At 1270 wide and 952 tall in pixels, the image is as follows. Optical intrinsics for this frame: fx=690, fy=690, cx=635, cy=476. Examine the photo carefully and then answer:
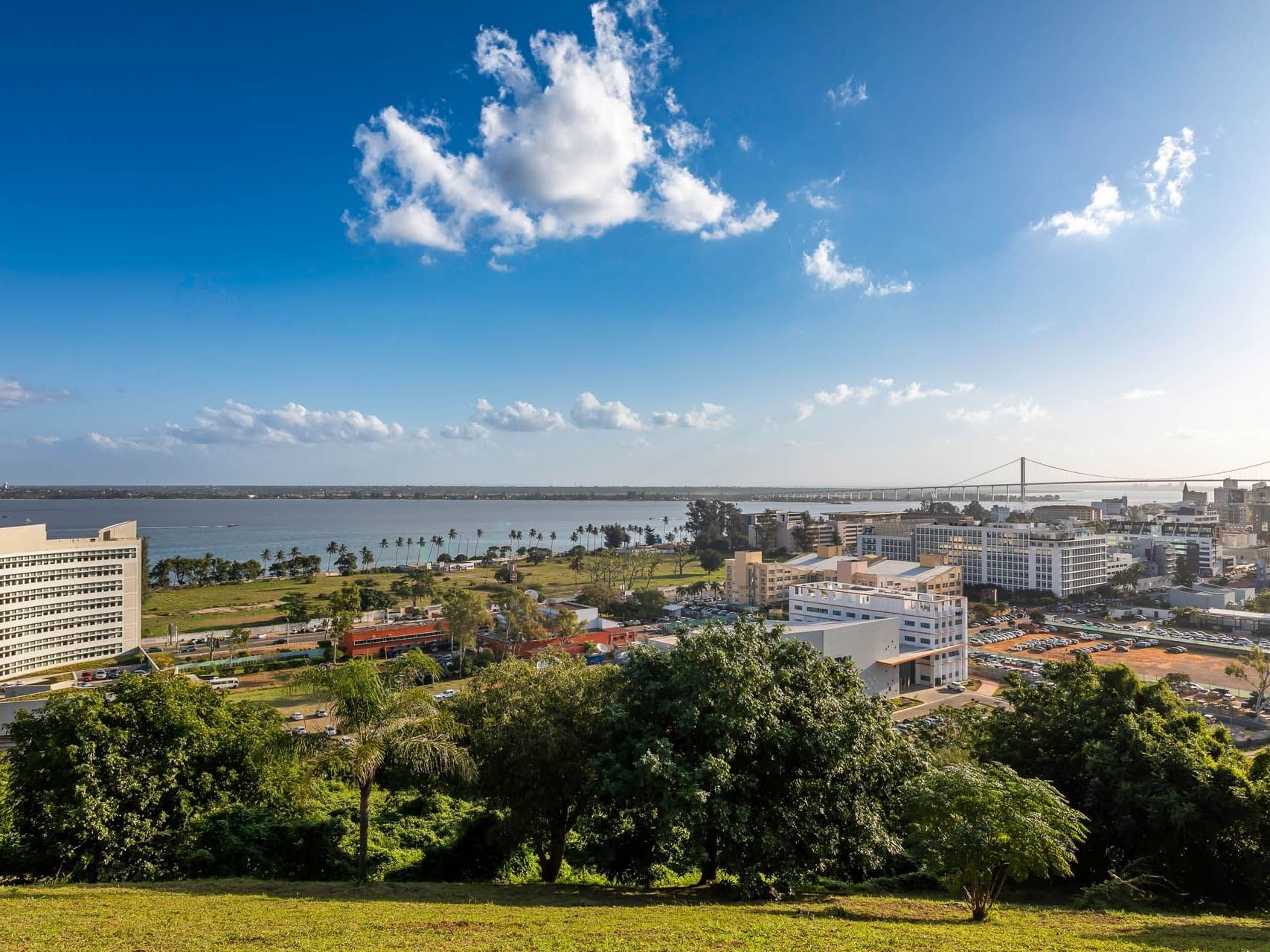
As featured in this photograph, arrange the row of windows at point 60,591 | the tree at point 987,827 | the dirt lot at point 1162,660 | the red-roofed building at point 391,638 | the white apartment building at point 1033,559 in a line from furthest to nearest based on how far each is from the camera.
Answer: the white apartment building at point 1033,559, the red-roofed building at point 391,638, the dirt lot at point 1162,660, the row of windows at point 60,591, the tree at point 987,827

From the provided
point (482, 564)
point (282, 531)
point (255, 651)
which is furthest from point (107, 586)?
point (282, 531)

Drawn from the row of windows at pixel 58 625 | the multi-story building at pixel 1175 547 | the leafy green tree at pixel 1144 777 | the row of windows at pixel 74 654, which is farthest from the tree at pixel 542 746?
the multi-story building at pixel 1175 547

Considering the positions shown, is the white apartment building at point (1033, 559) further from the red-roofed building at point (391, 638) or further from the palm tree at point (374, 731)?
the palm tree at point (374, 731)

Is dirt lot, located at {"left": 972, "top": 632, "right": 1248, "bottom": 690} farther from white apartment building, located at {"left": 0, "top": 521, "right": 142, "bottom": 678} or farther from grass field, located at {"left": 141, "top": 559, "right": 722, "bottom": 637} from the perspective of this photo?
white apartment building, located at {"left": 0, "top": 521, "right": 142, "bottom": 678}

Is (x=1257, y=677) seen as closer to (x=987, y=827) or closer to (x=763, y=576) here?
(x=763, y=576)

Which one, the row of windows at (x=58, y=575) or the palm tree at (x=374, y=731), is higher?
the palm tree at (x=374, y=731)

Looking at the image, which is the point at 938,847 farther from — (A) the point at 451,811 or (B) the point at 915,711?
(B) the point at 915,711
